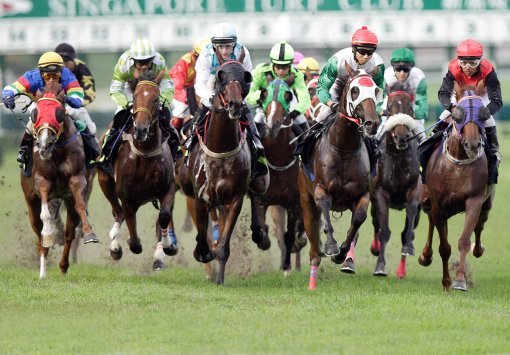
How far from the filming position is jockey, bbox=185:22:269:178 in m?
13.8

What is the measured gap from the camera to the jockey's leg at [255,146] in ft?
45.6

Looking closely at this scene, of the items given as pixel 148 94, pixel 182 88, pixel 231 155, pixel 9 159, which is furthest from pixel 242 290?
pixel 9 159

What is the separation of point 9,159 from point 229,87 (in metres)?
20.8

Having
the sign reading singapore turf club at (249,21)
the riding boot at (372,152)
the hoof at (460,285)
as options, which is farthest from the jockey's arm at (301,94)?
the sign reading singapore turf club at (249,21)

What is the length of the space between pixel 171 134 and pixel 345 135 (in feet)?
8.12

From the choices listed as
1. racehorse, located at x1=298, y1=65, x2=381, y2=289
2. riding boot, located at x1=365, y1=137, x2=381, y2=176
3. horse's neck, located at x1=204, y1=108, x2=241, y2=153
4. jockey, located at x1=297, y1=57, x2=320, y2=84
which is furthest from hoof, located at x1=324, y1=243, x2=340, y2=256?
jockey, located at x1=297, y1=57, x2=320, y2=84

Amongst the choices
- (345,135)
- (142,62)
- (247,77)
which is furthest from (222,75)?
(142,62)

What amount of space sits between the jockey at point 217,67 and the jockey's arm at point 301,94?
1117 millimetres

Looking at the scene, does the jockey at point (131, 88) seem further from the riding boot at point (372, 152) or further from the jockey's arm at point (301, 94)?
the riding boot at point (372, 152)

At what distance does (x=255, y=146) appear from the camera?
13875mm

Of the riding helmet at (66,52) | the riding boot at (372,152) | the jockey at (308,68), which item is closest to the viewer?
the riding boot at (372,152)

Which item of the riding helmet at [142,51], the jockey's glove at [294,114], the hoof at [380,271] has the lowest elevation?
the hoof at [380,271]

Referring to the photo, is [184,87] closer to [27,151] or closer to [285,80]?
[285,80]

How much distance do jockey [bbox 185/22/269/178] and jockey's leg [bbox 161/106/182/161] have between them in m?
0.50
